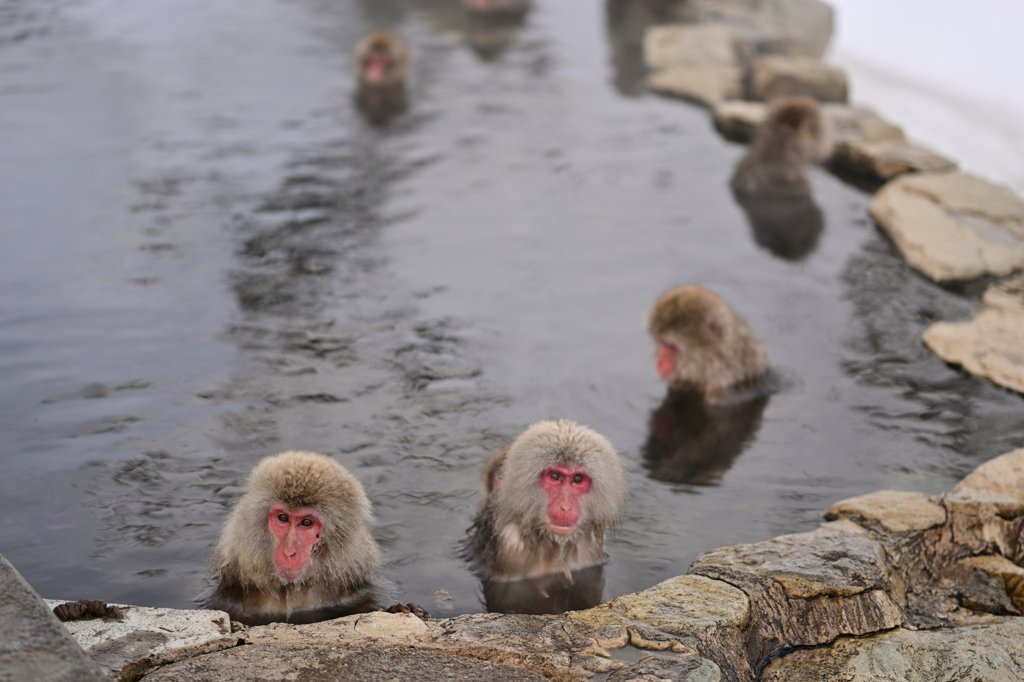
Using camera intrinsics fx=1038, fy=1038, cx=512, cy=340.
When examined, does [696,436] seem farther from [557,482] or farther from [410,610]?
[410,610]

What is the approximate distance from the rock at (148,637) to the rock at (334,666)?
0.42 ft

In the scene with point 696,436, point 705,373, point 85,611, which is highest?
point 85,611

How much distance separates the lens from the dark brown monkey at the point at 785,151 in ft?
26.8

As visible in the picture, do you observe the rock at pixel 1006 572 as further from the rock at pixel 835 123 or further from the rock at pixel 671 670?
the rock at pixel 835 123

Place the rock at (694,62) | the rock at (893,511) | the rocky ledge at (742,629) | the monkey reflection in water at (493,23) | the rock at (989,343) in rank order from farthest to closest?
the monkey reflection in water at (493,23), the rock at (694,62), the rock at (989,343), the rock at (893,511), the rocky ledge at (742,629)

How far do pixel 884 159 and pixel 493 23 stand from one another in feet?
18.1

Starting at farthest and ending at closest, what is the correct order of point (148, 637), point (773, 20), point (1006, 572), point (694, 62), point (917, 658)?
1. point (773, 20)
2. point (694, 62)
3. point (1006, 572)
4. point (917, 658)
5. point (148, 637)

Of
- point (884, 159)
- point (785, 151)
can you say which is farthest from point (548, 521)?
point (884, 159)

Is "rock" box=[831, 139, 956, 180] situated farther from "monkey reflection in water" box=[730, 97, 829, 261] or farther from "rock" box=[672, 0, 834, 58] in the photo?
"rock" box=[672, 0, 834, 58]

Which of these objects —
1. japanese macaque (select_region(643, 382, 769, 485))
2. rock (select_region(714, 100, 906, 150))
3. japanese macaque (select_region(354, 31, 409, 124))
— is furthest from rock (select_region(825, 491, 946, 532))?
japanese macaque (select_region(354, 31, 409, 124))

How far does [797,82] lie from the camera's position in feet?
35.5

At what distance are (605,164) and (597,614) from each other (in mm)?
5733

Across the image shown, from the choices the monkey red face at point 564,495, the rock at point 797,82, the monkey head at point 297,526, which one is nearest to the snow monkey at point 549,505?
the monkey red face at point 564,495

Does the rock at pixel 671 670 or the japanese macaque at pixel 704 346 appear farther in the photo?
the japanese macaque at pixel 704 346
